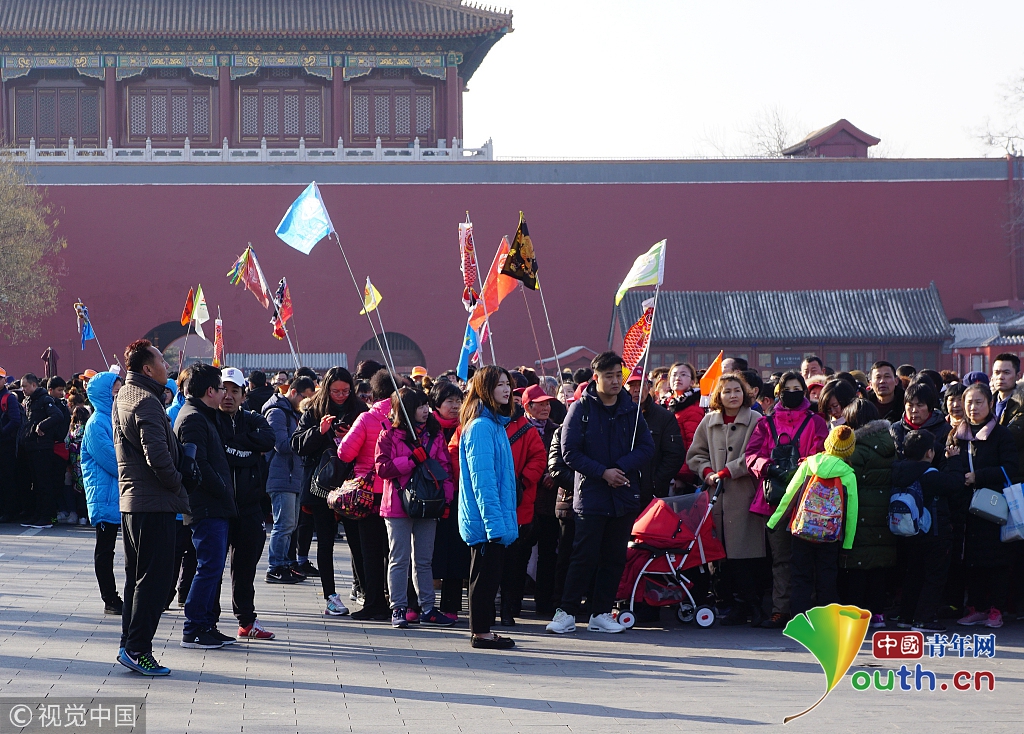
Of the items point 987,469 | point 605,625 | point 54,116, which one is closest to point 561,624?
point 605,625

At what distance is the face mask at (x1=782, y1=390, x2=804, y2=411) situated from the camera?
20.8 ft

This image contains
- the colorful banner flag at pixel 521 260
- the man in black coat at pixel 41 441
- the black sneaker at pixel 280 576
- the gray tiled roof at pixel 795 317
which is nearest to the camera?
the black sneaker at pixel 280 576

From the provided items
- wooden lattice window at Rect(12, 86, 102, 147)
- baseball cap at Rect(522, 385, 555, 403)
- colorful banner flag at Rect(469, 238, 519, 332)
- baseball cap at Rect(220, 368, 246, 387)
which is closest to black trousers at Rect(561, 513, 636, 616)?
baseball cap at Rect(522, 385, 555, 403)

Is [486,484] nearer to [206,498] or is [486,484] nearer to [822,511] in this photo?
[206,498]

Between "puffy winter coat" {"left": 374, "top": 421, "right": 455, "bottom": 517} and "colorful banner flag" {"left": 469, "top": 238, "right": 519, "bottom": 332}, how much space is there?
3.07 meters

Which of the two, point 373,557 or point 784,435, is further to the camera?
point 373,557

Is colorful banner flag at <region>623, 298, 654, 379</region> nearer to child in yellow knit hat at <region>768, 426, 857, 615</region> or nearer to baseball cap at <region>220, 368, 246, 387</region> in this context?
child in yellow knit hat at <region>768, 426, 857, 615</region>

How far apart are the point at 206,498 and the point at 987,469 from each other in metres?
3.80

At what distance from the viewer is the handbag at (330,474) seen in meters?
6.55

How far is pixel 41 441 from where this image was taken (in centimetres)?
1037

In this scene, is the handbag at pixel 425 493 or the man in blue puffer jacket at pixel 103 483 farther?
the man in blue puffer jacket at pixel 103 483

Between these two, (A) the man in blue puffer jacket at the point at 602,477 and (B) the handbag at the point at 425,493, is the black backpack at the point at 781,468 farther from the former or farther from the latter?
(B) the handbag at the point at 425,493

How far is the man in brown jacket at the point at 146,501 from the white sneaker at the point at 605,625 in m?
2.14

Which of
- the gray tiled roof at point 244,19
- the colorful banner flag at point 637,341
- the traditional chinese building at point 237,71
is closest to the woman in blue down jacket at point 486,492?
the colorful banner flag at point 637,341
